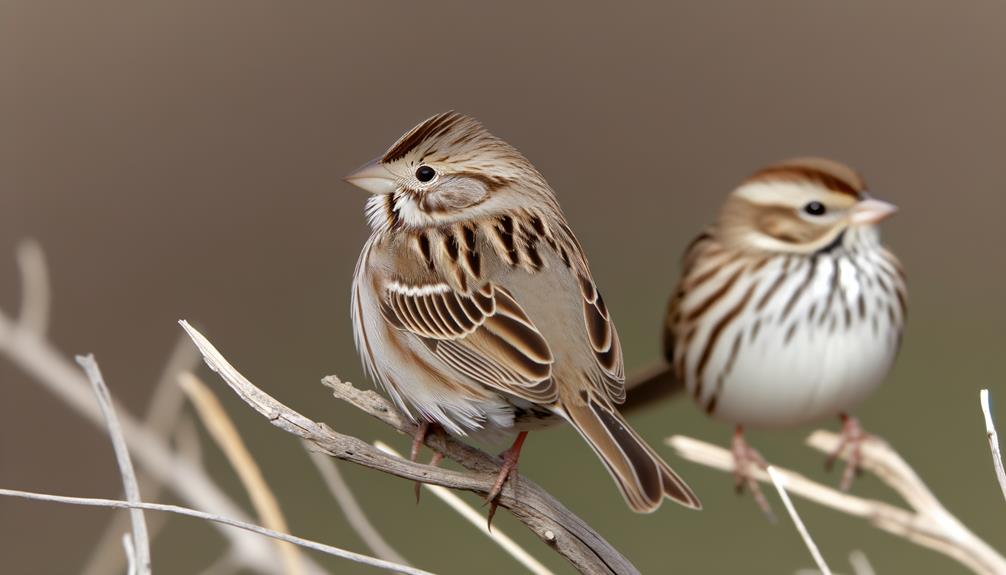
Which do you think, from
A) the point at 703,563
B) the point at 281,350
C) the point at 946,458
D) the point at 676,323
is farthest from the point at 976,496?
the point at 281,350

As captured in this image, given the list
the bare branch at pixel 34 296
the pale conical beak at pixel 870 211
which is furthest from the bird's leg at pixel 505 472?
the pale conical beak at pixel 870 211

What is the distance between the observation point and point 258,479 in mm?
2381

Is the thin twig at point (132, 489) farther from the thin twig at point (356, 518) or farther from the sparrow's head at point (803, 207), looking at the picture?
the sparrow's head at point (803, 207)

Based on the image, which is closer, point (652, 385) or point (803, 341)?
point (803, 341)

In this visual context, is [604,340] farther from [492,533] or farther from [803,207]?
[803,207]

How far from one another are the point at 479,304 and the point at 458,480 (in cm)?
52

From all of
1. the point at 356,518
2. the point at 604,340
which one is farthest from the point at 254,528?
the point at 604,340

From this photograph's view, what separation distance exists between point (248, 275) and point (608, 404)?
6.10 meters

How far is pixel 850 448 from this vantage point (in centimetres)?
367

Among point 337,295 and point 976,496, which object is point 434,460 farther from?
point 337,295

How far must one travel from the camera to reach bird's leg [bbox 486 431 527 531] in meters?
1.97

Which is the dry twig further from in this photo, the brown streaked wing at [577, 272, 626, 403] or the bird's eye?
the bird's eye

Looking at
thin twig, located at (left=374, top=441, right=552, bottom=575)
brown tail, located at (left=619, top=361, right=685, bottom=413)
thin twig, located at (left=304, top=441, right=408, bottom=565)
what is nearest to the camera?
thin twig, located at (left=374, top=441, right=552, bottom=575)

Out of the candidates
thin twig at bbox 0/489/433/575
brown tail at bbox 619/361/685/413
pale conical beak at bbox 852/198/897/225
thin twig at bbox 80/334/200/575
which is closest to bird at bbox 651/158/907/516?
pale conical beak at bbox 852/198/897/225
